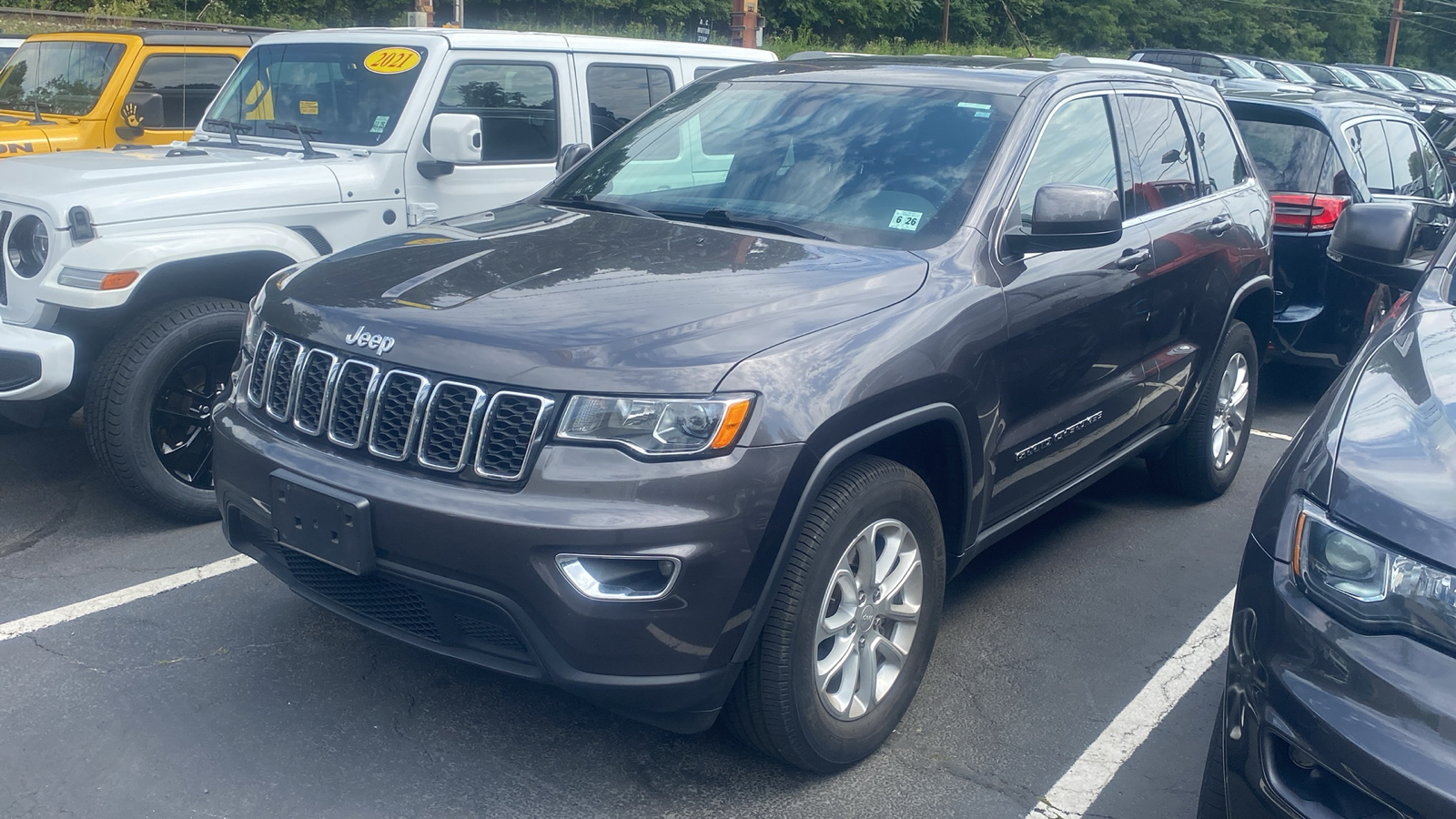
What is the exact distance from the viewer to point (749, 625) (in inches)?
106

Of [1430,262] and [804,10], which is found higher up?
[804,10]

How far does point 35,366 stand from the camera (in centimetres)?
421

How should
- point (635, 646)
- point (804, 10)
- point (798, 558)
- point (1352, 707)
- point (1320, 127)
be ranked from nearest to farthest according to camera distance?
point (1352, 707) < point (635, 646) < point (798, 558) < point (1320, 127) < point (804, 10)

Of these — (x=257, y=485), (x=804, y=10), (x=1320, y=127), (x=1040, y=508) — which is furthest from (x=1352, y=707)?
(x=804, y=10)

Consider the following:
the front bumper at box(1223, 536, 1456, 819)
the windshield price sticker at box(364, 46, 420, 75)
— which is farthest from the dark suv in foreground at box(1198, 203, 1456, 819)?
the windshield price sticker at box(364, 46, 420, 75)

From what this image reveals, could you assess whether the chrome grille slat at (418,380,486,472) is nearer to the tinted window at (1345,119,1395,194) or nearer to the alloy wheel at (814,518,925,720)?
the alloy wheel at (814,518,925,720)

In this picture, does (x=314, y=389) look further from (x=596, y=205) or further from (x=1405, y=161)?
(x=1405, y=161)

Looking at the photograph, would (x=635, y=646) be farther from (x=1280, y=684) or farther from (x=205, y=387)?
(x=205, y=387)

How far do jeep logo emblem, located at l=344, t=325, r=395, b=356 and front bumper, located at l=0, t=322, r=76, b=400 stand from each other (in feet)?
6.16

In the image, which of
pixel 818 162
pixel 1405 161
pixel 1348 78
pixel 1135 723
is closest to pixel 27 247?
A: pixel 818 162

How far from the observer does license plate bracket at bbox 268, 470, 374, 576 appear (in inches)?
109

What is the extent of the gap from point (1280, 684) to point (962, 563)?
1.35m

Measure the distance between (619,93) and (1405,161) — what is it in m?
4.96

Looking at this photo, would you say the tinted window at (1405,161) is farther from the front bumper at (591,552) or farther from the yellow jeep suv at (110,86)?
the yellow jeep suv at (110,86)
